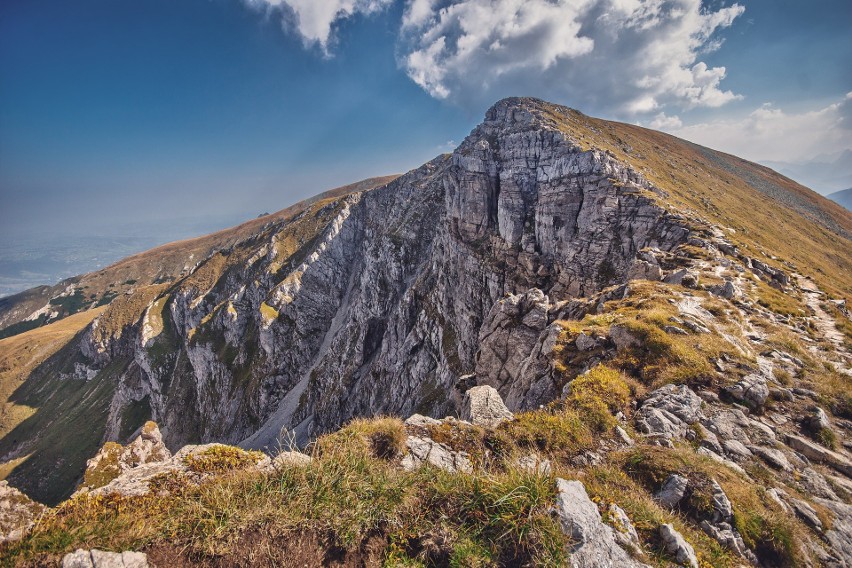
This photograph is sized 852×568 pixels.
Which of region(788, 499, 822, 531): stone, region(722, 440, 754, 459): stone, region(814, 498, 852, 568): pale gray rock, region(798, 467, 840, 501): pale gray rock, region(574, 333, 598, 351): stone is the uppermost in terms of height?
region(574, 333, 598, 351): stone

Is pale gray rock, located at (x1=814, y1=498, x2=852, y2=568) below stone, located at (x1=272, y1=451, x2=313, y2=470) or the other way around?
below

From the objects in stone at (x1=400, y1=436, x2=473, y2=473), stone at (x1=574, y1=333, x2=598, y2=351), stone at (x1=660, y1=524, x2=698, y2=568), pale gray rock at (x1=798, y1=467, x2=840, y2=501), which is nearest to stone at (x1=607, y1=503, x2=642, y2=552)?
stone at (x1=660, y1=524, x2=698, y2=568)

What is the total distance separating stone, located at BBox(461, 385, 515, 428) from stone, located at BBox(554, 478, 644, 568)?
179 inches

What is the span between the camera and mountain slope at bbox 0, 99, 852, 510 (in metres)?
27.3

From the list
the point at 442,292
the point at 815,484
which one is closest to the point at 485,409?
the point at 815,484

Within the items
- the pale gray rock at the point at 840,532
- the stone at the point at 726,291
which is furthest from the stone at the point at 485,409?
the stone at the point at 726,291

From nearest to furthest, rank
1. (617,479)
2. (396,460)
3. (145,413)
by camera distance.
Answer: (617,479) → (396,460) → (145,413)

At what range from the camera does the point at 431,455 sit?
8023mm

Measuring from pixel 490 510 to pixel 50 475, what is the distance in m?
169

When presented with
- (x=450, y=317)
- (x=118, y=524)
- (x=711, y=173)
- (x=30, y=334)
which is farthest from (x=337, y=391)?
(x=30, y=334)

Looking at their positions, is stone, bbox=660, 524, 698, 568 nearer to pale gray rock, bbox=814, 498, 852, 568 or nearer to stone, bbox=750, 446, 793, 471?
pale gray rock, bbox=814, 498, 852, 568

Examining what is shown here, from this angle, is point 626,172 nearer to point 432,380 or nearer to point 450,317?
point 450,317

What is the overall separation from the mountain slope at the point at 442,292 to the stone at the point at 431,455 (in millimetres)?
7857

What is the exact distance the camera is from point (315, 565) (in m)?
4.94
